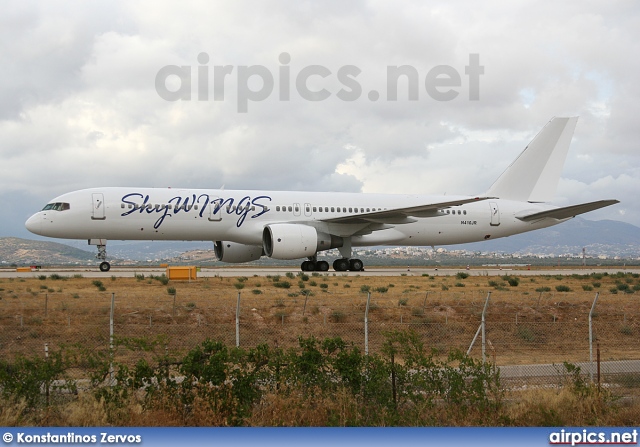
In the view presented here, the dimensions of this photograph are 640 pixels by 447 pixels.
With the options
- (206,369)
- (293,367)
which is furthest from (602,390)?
(206,369)

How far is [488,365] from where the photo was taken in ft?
39.3

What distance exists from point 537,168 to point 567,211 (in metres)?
4.58

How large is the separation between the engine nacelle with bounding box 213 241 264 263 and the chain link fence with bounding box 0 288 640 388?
12362mm

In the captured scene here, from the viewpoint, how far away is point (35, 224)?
3256 centimetres

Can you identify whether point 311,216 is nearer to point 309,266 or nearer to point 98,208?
point 309,266

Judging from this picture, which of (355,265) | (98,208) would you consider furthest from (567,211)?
(98,208)

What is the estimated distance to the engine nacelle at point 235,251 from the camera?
37.2 meters

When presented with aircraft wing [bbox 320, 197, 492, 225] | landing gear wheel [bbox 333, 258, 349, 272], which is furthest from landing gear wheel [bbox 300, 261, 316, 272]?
aircraft wing [bbox 320, 197, 492, 225]

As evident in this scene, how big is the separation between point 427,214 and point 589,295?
33.8ft

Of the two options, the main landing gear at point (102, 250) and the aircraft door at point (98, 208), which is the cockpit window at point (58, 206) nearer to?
the aircraft door at point (98, 208)

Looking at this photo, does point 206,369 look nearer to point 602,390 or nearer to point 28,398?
point 28,398

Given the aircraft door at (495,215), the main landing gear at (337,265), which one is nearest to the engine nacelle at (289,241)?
the main landing gear at (337,265)

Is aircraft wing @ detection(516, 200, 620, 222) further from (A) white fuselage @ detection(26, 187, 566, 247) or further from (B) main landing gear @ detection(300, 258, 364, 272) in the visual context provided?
(B) main landing gear @ detection(300, 258, 364, 272)

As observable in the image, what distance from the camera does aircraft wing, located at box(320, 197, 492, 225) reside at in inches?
1345
